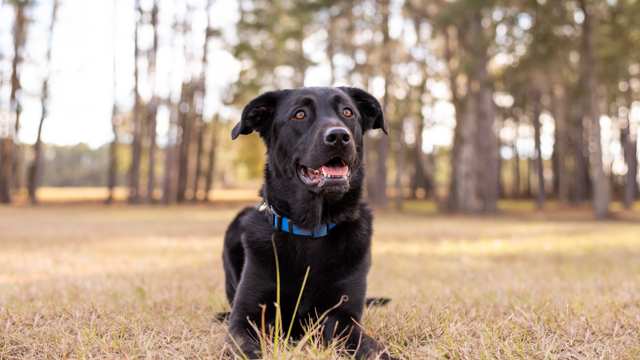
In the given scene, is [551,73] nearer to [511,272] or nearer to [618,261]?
[618,261]

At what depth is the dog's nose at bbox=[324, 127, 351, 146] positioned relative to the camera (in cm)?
348

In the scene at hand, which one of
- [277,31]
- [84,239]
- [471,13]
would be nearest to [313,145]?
[84,239]

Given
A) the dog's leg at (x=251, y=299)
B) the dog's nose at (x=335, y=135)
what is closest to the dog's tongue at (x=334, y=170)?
the dog's nose at (x=335, y=135)

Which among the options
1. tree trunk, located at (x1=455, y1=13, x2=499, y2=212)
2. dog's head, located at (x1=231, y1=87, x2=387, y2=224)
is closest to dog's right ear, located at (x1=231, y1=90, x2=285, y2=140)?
dog's head, located at (x1=231, y1=87, x2=387, y2=224)

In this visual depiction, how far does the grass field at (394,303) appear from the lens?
3.22 meters

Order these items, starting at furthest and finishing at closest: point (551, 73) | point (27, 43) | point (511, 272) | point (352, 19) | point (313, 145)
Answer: point (27, 43) < point (352, 19) < point (551, 73) < point (511, 272) < point (313, 145)

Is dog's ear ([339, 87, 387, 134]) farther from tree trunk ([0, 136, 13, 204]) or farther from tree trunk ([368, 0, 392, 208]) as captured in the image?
tree trunk ([0, 136, 13, 204])

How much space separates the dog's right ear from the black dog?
0.06 ft

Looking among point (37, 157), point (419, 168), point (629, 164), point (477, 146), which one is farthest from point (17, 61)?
point (629, 164)

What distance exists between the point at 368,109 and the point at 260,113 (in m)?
0.82

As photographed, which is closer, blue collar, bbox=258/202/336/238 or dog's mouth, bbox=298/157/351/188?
dog's mouth, bbox=298/157/351/188

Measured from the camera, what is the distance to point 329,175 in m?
3.62

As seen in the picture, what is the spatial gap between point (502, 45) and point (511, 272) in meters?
19.2

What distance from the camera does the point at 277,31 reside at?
107 ft
